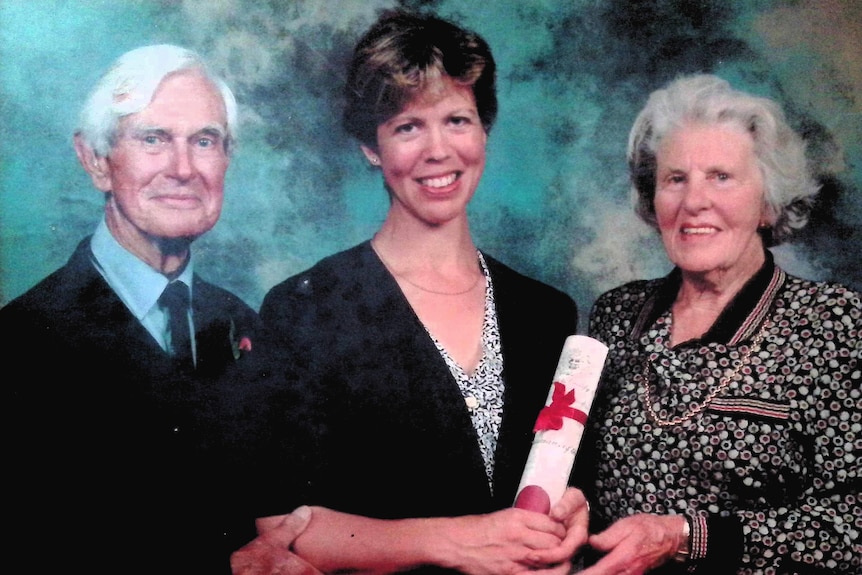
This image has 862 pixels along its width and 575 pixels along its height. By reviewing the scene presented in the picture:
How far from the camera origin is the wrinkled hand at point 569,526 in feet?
7.43

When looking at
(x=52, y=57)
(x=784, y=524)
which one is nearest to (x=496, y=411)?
(x=784, y=524)

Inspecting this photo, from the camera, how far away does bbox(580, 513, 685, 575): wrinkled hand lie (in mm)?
2264

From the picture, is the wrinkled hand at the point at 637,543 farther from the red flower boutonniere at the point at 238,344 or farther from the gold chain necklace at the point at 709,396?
the red flower boutonniere at the point at 238,344

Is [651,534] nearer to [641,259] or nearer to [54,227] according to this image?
[641,259]

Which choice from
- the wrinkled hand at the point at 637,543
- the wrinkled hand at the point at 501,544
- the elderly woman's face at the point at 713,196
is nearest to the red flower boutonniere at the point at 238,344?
the wrinkled hand at the point at 501,544

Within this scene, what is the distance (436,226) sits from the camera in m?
2.40

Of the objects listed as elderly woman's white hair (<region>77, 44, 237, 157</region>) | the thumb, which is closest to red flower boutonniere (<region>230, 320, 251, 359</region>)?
the thumb

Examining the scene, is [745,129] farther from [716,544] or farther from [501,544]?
[501,544]

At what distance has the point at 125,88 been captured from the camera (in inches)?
90.7

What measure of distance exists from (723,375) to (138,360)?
4.72ft

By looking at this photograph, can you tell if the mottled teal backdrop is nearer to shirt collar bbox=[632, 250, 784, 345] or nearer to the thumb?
shirt collar bbox=[632, 250, 784, 345]

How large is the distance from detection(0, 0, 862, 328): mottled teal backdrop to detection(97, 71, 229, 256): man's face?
6cm

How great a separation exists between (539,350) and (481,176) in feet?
1.58

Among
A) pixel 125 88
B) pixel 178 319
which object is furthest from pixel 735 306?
pixel 125 88
